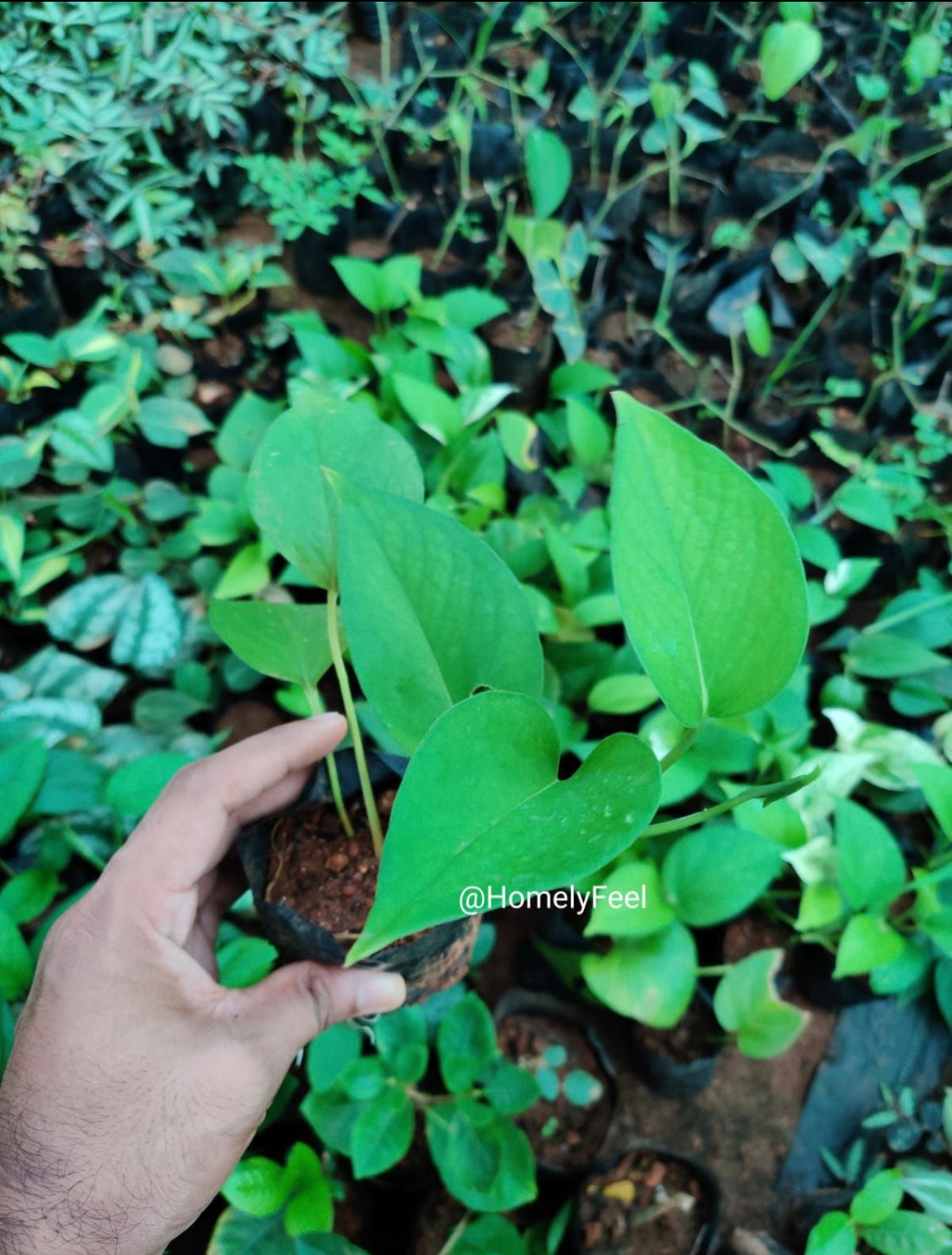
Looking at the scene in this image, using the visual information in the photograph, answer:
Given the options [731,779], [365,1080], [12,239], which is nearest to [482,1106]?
[365,1080]

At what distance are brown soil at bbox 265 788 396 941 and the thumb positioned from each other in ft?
0.13

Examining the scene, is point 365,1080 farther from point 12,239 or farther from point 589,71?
point 589,71

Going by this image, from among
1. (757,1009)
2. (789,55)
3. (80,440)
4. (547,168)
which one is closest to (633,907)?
(757,1009)

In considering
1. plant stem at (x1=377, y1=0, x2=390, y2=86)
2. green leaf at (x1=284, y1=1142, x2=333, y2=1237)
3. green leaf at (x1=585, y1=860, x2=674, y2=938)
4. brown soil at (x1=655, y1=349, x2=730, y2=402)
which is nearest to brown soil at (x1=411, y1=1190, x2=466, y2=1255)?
green leaf at (x1=284, y1=1142, x2=333, y2=1237)

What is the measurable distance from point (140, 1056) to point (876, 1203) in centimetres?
71

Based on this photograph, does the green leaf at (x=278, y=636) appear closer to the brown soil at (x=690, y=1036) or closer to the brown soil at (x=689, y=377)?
the brown soil at (x=690, y=1036)

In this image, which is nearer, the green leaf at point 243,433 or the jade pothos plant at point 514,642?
the jade pothos plant at point 514,642

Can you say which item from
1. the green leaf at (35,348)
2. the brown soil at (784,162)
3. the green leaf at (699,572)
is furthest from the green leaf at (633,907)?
the brown soil at (784,162)

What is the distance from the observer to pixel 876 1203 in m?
0.81

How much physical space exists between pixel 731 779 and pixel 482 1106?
0.51m

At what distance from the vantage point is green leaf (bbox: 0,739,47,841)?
2.62ft

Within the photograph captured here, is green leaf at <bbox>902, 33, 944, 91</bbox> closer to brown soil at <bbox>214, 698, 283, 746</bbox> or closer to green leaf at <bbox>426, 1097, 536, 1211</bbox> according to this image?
brown soil at <bbox>214, 698, 283, 746</bbox>

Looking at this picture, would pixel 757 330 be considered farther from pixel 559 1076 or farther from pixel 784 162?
pixel 559 1076

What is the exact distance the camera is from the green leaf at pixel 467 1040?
82 cm
